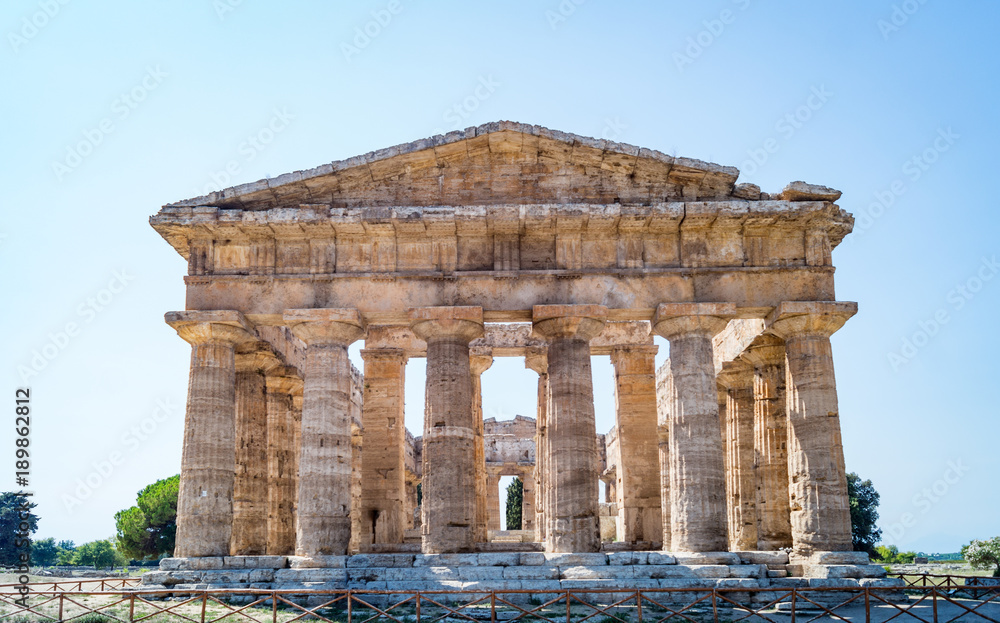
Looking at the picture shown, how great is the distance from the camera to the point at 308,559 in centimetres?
2075

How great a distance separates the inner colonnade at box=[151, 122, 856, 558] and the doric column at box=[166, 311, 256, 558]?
50mm

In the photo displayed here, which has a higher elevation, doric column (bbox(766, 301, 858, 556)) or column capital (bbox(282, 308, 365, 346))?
column capital (bbox(282, 308, 365, 346))

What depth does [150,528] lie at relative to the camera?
164ft

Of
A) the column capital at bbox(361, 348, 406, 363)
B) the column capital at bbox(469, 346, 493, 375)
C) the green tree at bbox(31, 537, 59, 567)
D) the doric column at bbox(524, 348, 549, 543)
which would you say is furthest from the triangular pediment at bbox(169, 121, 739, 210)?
the green tree at bbox(31, 537, 59, 567)

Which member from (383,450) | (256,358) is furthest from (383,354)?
(256,358)

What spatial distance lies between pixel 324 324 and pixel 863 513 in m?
39.7

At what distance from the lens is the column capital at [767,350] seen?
979 inches

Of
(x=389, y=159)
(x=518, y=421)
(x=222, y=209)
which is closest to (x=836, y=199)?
(x=389, y=159)

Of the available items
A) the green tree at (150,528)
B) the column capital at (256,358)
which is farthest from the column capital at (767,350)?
the green tree at (150,528)

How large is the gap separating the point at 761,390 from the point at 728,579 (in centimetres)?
765

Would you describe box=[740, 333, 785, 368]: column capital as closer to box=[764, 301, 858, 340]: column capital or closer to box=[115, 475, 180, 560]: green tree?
box=[764, 301, 858, 340]: column capital

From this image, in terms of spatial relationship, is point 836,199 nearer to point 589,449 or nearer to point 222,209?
point 589,449

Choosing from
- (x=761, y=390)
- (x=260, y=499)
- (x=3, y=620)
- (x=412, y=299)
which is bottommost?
(x=3, y=620)

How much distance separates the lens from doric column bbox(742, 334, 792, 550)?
81.7 ft
